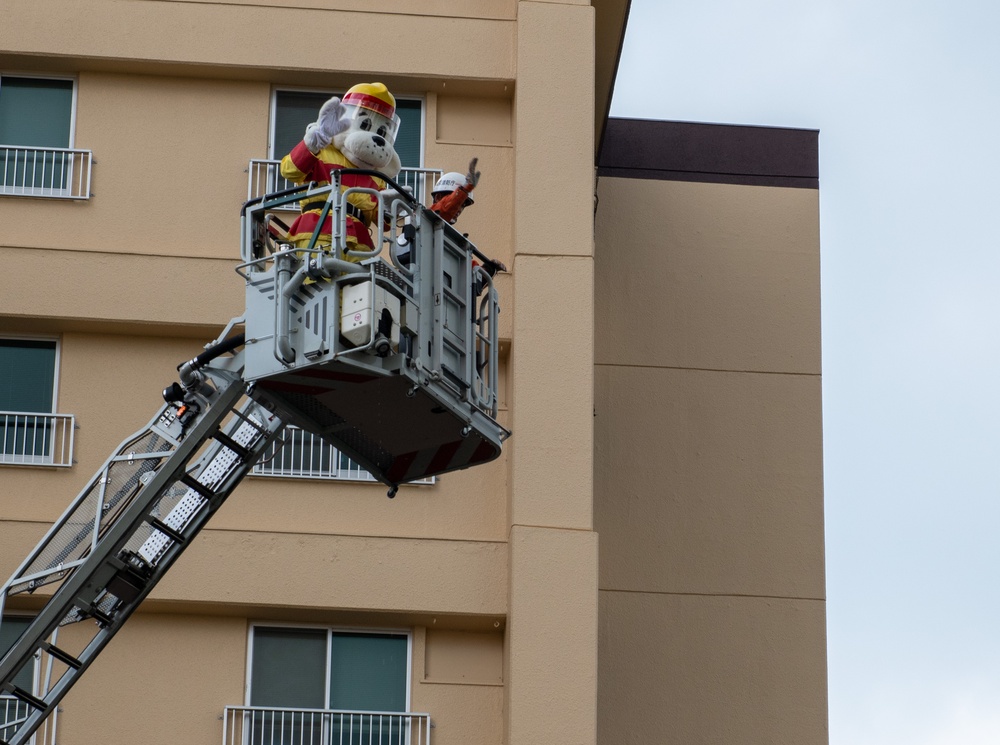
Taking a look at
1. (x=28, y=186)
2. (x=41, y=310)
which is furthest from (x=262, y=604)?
(x=28, y=186)

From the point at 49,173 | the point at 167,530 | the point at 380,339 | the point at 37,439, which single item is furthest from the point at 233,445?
the point at 49,173

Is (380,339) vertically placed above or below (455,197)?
below

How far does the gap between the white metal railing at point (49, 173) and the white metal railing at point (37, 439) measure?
8.84 feet

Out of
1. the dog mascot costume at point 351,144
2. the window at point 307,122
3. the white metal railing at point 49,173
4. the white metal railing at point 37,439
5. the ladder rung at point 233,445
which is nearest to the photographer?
the dog mascot costume at point 351,144

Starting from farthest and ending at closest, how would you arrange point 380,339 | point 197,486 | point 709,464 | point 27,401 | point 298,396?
point 709,464 → point 27,401 → point 197,486 → point 298,396 → point 380,339

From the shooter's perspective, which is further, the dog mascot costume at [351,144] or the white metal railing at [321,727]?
the white metal railing at [321,727]

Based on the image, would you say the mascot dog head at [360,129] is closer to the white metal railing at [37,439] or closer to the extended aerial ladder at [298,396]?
the extended aerial ladder at [298,396]

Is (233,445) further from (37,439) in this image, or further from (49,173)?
(49,173)

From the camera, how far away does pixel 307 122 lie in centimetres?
2239

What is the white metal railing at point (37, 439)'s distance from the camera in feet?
68.5

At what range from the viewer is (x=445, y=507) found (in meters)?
20.9

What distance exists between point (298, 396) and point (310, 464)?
262 inches

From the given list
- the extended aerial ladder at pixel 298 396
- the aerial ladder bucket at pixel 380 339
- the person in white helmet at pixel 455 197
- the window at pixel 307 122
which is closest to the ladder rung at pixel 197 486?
the extended aerial ladder at pixel 298 396

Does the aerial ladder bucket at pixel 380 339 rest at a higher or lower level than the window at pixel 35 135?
lower
